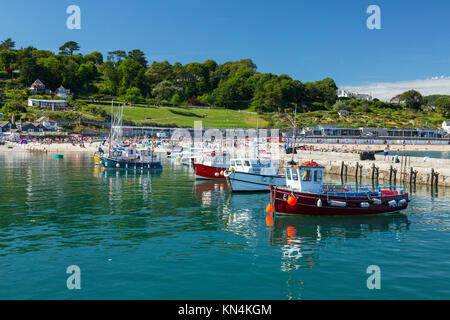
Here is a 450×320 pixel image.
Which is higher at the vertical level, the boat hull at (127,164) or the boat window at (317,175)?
the boat window at (317,175)

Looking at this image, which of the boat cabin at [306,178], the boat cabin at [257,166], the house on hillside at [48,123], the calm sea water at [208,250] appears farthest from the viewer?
the house on hillside at [48,123]

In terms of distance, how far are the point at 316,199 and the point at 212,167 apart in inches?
921

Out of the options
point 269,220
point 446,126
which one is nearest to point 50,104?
point 269,220

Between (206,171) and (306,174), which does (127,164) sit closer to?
(206,171)

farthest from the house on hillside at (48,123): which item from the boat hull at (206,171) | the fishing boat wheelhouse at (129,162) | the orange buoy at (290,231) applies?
the orange buoy at (290,231)

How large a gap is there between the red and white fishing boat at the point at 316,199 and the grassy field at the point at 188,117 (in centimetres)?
13155

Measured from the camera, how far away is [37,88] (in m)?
184

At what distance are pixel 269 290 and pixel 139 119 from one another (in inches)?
6094

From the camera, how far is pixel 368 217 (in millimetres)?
29812

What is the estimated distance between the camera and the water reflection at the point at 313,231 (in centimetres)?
1983

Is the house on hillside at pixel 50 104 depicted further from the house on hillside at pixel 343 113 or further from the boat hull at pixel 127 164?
the house on hillside at pixel 343 113

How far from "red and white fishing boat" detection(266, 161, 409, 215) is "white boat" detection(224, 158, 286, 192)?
1048cm
